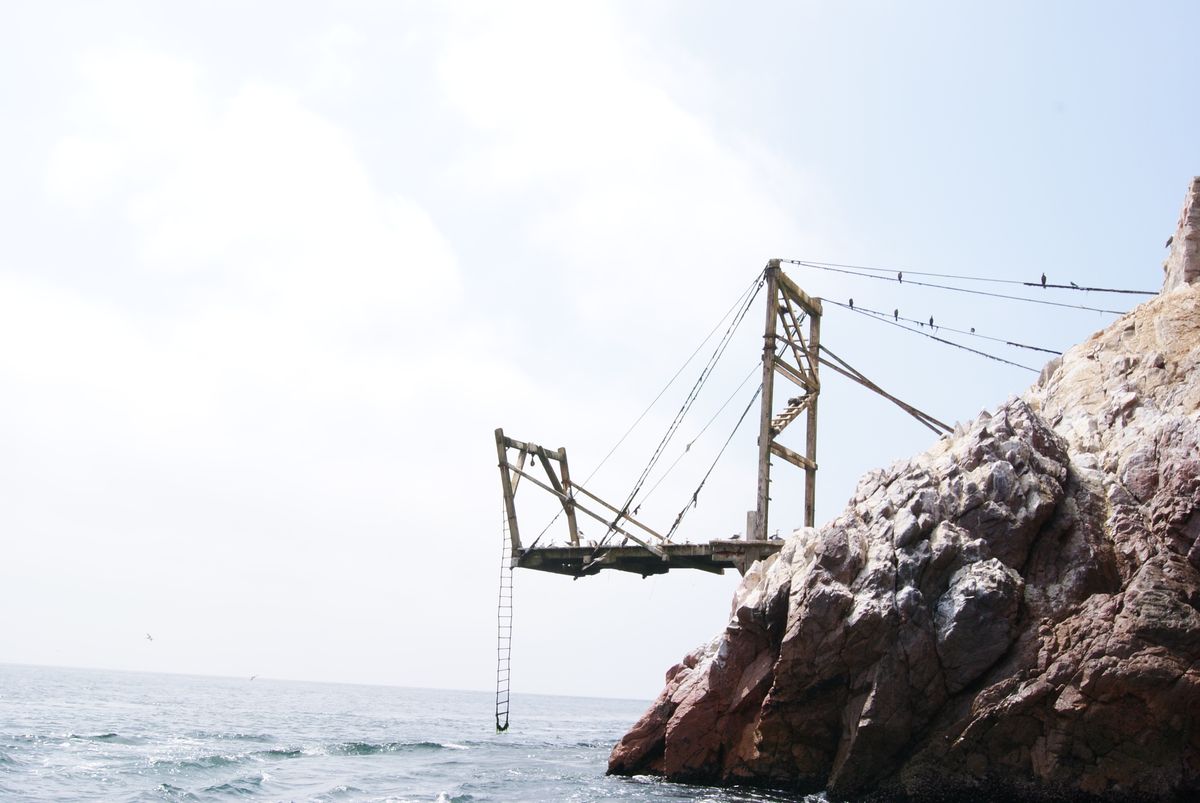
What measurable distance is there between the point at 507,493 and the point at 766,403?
7.81 metres

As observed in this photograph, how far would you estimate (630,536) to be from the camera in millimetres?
29469

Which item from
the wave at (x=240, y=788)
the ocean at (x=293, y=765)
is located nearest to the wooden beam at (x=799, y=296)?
the ocean at (x=293, y=765)

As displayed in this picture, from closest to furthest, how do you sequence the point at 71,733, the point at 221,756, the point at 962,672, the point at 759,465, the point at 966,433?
the point at 962,672
the point at 966,433
the point at 759,465
the point at 221,756
the point at 71,733

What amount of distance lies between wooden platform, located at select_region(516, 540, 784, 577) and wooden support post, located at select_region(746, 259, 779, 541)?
2.02 feet

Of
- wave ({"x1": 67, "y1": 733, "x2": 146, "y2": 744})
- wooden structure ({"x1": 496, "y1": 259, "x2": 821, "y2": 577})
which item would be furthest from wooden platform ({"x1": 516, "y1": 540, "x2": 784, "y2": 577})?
wave ({"x1": 67, "y1": 733, "x2": 146, "y2": 744})

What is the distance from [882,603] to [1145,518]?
4978 mm

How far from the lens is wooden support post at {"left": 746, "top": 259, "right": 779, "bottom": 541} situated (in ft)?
93.5

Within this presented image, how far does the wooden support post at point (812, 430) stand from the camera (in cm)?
3066

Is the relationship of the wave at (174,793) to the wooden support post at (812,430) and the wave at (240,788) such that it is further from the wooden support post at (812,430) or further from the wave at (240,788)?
the wooden support post at (812,430)

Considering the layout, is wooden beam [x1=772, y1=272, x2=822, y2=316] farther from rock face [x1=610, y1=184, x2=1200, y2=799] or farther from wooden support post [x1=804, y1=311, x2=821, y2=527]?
rock face [x1=610, y1=184, x2=1200, y2=799]

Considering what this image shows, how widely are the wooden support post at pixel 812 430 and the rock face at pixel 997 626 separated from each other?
668 centimetres

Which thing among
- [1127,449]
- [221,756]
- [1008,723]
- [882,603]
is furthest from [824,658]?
[221,756]

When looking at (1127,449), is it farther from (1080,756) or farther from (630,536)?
(630,536)

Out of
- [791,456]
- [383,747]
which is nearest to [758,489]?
[791,456]
